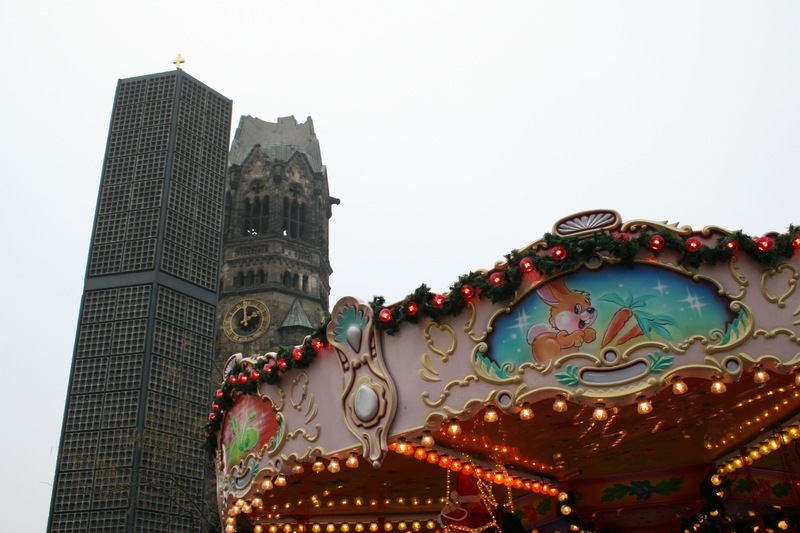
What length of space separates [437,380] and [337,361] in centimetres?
157

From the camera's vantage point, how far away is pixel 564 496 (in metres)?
12.5

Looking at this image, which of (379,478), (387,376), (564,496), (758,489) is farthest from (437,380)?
(758,489)

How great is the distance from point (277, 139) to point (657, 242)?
162ft

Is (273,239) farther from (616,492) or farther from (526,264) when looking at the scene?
(526,264)

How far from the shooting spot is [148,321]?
92.8 ft

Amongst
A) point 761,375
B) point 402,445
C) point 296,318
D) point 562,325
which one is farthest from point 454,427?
point 296,318

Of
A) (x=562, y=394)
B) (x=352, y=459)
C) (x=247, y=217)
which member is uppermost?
(x=247, y=217)

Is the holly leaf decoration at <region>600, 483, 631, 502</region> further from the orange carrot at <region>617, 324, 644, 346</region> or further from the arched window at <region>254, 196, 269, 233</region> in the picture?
the arched window at <region>254, 196, 269, 233</region>

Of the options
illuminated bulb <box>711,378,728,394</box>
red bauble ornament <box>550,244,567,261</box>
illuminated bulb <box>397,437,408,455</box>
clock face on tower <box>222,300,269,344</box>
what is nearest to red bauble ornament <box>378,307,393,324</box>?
Answer: illuminated bulb <box>397,437,408,455</box>

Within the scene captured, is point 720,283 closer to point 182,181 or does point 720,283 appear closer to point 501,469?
point 501,469

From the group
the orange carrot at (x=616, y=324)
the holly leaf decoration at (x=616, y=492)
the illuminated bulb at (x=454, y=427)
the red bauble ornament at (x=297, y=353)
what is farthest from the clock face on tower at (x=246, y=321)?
the orange carrot at (x=616, y=324)

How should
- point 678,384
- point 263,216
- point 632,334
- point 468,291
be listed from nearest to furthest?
1. point 678,384
2. point 632,334
3. point 468,291
4. point 263,216

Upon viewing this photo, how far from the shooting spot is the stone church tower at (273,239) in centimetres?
4653

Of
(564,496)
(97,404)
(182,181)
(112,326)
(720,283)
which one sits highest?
(182,181)
